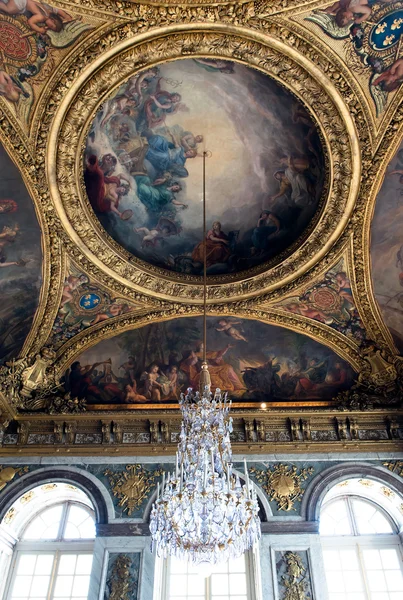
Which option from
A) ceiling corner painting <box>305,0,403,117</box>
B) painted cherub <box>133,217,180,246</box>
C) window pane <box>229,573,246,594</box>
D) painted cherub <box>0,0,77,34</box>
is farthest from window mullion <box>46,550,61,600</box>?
ceiling corner painting <box>305,0,403,117</box>

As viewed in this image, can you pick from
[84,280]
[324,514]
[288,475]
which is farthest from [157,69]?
[324,514]

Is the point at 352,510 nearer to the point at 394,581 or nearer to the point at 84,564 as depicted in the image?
the point at 394,581

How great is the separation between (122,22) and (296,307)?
21.2ft

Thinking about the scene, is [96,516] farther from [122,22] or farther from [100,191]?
[122,22]

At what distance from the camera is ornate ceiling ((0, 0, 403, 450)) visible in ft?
25.9

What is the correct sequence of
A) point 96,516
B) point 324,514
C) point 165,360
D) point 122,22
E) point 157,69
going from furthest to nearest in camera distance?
point 165,360 < point 324,514 < point 96,516 < point 157,69 < point 122,22

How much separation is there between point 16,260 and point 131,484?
4.94 m

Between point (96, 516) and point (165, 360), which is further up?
point (165, 360)

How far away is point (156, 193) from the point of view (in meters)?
10.5

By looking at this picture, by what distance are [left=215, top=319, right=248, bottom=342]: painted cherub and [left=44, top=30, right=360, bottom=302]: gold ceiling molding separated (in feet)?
2.25

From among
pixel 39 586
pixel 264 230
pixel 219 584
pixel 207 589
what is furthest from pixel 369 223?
pixel 39 586

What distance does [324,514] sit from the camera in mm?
10695

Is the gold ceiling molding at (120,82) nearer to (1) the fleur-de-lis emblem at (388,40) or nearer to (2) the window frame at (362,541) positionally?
(1) the fleur-de-lis emblem at (388,40)

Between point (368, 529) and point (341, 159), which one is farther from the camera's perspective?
point (368, 529)
